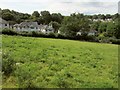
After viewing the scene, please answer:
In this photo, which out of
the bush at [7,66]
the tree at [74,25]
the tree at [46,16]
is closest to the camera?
the bush at [7,66]

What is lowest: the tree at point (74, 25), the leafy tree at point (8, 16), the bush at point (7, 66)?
the bush at point (7, 66)

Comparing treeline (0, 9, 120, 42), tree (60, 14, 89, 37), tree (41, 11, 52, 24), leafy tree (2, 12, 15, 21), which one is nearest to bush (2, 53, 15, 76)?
treeline (0, 9, 120, 42)

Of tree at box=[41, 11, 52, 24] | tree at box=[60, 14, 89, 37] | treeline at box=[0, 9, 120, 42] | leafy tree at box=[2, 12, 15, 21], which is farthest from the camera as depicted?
tree at box=[41, 11, 52, 24]

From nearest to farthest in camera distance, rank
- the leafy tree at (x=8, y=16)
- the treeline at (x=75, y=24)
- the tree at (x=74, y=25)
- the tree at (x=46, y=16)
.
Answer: the treeline at (x=75, y=24) < the tree at (x=74, y=25) < the leafy tree at (x=8, y=16) < the tree at (x=46, y=16)

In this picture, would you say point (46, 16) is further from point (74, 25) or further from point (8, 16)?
point (74, 25)

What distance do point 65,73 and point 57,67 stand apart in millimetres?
1220

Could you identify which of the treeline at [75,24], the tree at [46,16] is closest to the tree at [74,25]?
the treeline at [75,24]

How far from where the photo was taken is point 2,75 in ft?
27.6

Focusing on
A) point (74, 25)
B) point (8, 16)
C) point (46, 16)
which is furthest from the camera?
point (46, 16)

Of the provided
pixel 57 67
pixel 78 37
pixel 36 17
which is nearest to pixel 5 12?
pixel 36 17

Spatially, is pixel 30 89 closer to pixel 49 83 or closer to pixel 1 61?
pixel 49 83

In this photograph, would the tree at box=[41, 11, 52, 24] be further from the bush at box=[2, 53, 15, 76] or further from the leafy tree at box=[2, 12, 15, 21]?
the bush at box=[2, 53, 15, 76]

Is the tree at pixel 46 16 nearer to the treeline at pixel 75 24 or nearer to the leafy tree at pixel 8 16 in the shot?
the treeline at pixel 75 24

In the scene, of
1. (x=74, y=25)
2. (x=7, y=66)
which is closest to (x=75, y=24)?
(x=74, y=25)
